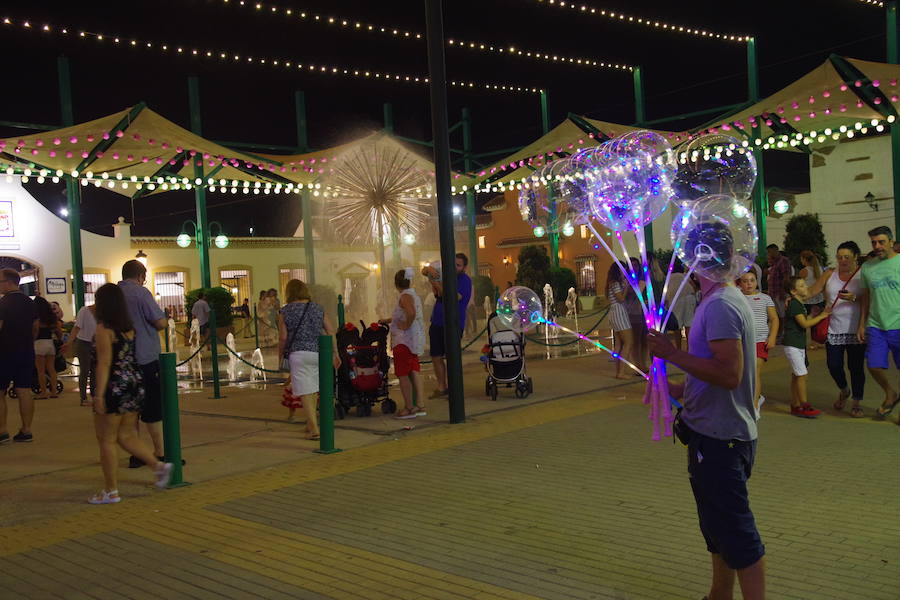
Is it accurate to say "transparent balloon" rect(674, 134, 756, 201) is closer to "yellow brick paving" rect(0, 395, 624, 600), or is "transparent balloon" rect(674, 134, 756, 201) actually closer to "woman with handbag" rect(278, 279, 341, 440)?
"yellow brick paving" rect(0, 395, 624, 600)

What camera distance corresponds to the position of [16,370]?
893cm

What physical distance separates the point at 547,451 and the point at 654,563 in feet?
10.2

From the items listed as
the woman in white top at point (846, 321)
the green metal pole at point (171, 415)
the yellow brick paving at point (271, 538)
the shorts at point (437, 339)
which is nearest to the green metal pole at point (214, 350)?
the shorts at point (437, 339)

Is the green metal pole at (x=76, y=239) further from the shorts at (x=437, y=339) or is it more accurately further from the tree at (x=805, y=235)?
the tree at (x=805, y=235)

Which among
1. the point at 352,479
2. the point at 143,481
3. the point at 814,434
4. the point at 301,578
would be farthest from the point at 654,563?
the point at 143,481

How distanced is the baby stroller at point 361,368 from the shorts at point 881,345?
5158 millimetres

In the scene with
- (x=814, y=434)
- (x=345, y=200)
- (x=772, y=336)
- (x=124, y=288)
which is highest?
(x=345, y=200)

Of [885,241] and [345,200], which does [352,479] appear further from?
[345,200]

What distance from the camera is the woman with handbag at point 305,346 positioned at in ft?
28.2

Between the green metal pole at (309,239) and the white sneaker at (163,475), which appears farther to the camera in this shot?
the green metal pole at (309,239)

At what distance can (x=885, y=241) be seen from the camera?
8.19 metres

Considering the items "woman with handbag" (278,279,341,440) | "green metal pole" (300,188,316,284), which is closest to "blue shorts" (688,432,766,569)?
"woman with handbag" (278,279,341,440)

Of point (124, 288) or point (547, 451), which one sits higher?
point (124, 288)

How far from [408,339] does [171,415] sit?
3.26 meters
